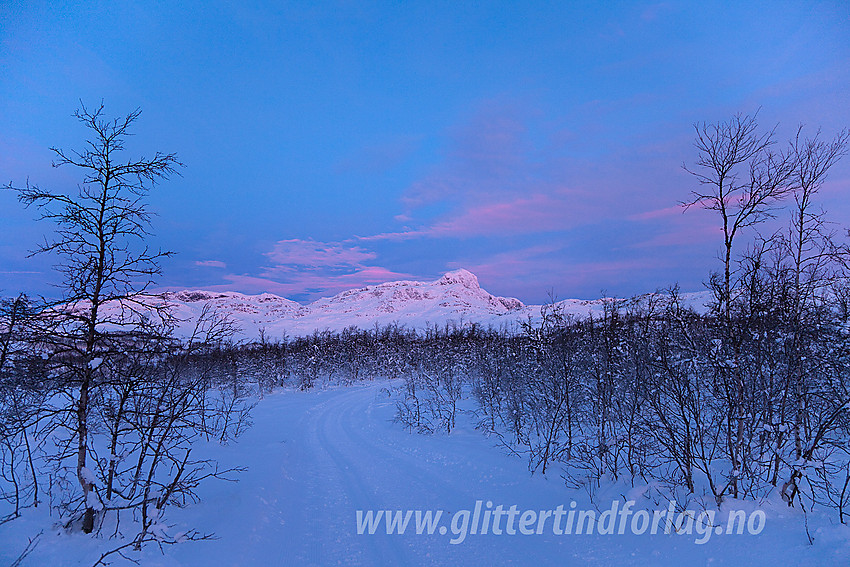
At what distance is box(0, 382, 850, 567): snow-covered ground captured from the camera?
5281mm

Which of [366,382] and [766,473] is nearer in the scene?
[766,473]

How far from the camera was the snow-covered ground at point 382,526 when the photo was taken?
528cm

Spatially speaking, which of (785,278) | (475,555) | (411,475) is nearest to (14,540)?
(475,555)

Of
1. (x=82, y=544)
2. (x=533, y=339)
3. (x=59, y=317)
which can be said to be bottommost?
(x=82, y=544)

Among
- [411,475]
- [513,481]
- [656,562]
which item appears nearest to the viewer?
[656,562]

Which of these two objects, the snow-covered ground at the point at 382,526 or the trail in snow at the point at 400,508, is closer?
the snow-covered ground at the point at 382,526

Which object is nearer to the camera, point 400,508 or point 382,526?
point 382,526

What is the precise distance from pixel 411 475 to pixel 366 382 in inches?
1370

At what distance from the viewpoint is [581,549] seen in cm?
629

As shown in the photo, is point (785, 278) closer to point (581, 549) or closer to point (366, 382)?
point (581, 549)

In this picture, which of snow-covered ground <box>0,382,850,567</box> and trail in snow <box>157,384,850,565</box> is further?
trail in snow <box>157,384,850,565</box>

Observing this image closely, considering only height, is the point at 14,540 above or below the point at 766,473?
above

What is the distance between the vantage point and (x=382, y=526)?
7.46 metres

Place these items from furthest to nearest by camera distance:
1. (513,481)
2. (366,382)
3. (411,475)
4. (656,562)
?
(366,382) < (411,475) < (513,481) < (656,562)
